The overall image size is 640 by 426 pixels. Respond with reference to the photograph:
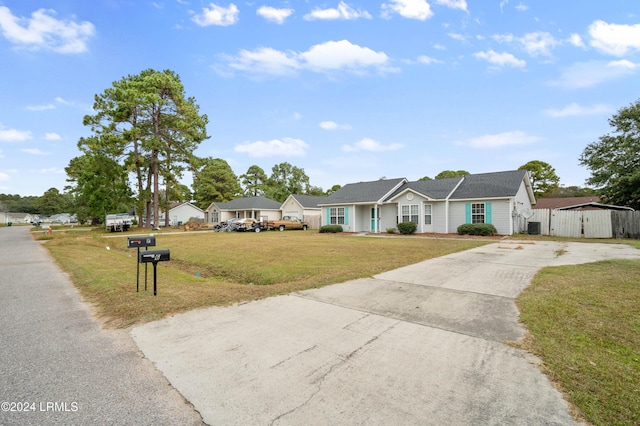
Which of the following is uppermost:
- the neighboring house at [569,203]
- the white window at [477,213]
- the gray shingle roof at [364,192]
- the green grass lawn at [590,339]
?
the gray shingle roof at [364,192]

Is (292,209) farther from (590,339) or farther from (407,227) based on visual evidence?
(590,339)

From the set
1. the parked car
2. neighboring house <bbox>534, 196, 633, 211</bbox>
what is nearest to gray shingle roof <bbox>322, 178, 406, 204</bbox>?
the parked car

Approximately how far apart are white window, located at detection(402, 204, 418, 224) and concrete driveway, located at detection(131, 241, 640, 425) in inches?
714

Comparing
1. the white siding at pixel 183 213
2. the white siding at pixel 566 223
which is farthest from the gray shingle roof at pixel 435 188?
the white siding at pixel 183 213

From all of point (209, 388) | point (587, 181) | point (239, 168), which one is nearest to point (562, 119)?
point (587, 181)

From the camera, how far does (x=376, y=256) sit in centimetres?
1072

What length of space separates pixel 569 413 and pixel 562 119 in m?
23.3

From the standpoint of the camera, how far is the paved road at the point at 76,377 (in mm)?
2150

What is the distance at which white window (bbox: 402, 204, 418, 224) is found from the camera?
2306cm

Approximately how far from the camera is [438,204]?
2258 cm

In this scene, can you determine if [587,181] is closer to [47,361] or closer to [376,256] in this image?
[376,256]

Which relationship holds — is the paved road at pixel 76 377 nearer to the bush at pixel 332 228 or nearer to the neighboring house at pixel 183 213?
the bush at pixel 332 228

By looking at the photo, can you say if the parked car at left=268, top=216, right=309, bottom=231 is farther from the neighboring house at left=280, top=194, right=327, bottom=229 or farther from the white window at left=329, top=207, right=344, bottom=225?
the white window at left=329, top=207, right=344, bottom=225

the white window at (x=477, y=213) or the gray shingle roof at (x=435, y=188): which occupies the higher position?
the gray shingle roof at (x=435, y=188)
